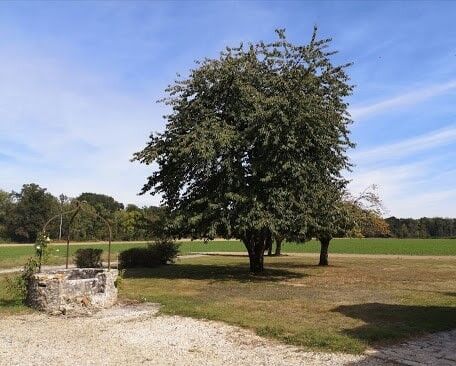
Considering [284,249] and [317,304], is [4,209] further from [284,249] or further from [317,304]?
[317,304]

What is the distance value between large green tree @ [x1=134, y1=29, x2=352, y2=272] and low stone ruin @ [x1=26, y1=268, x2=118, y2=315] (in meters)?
7.29

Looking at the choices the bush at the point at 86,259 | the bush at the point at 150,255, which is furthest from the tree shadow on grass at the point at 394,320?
the bush at the point at 150,255

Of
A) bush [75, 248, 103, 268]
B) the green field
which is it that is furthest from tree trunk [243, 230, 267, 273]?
the green field

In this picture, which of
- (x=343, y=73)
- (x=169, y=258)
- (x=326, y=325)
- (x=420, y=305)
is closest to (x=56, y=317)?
(x=326, y=325)

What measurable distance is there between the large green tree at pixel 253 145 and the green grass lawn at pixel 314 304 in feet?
8.56

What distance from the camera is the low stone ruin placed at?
42.7 ft

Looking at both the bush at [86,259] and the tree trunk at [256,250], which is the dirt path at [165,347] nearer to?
the tree trunk at [256,250]

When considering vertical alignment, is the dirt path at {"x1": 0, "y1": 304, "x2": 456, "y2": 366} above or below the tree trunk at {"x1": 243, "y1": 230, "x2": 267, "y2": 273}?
below

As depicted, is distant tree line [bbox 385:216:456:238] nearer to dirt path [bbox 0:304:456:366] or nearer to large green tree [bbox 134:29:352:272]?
large green tree [bbox 134:29:352:272]

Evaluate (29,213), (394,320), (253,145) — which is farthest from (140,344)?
(29,213)

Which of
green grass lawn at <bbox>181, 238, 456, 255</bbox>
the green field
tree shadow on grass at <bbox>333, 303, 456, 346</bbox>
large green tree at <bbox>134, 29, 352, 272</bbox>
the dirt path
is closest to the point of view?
the dirt path

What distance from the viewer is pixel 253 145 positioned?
2169 cm

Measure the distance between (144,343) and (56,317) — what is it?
4.16 m

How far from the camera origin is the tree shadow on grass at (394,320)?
9.74m
